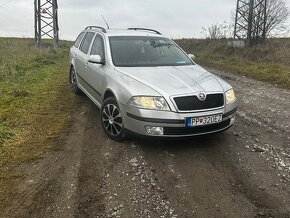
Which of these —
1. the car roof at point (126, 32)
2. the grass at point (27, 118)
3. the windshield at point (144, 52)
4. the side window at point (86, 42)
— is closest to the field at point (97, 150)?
the grass at point (27, 118)

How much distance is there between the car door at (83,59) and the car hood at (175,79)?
5.87 ft

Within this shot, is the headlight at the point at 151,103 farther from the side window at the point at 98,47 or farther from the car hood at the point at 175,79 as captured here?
the side window at the point at 98,47

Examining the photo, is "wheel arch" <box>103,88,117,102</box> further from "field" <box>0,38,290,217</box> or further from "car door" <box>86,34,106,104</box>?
"field" <box>0,38,290,217</box>

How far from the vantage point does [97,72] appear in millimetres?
6480

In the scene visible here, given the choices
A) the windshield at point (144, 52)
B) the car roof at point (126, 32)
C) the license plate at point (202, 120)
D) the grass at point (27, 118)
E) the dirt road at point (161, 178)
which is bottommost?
the dirt road at point (161, 178)

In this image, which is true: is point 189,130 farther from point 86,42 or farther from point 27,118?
point 86,42

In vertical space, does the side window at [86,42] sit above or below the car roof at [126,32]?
below

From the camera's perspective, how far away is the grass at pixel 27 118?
15.8ft

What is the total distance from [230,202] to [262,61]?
14642 millimetres

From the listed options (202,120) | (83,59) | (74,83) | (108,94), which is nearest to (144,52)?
(108,94)

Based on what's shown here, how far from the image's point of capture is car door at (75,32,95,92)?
750 centimetres

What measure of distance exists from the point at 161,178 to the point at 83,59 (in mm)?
4086

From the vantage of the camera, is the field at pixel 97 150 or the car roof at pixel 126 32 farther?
the car roof at pixel 126 32

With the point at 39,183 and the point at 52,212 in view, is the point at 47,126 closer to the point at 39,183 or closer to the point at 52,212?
the point at 39,183
